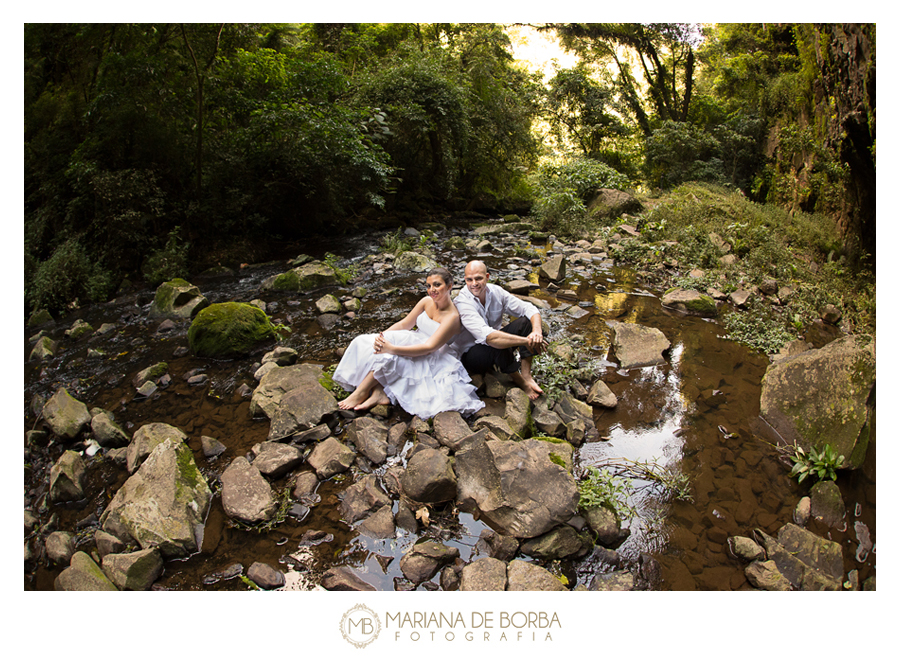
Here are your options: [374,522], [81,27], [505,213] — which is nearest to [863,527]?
[374,522]

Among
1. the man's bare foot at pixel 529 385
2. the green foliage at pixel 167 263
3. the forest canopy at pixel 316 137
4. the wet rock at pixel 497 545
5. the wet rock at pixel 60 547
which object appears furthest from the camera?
the green foliage at pixel 167 263

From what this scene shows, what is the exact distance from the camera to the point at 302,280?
23.8 feet

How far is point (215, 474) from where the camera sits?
10.4ft

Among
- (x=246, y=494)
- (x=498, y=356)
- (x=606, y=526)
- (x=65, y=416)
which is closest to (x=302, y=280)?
(x=65, y=416)

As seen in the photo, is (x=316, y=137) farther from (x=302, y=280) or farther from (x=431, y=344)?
(x=431, y=344)

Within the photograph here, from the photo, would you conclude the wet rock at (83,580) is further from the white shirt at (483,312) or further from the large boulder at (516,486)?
the white shirt at (483,312)

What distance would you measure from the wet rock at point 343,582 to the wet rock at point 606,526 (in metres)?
1.26

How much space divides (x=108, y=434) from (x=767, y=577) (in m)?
4.52

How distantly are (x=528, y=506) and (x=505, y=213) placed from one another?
14.1 meters

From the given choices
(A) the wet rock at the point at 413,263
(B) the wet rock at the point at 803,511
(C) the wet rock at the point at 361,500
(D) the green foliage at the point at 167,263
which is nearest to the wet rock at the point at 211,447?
(C) the wet rock at the point at 361,500

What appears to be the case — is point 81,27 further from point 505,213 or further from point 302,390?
point 505,213

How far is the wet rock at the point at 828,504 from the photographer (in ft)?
8.58

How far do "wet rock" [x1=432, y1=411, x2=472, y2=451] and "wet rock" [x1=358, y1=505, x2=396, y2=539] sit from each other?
0.65 m

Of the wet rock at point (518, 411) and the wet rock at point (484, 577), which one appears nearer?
the wet rock at point (484, 577)
